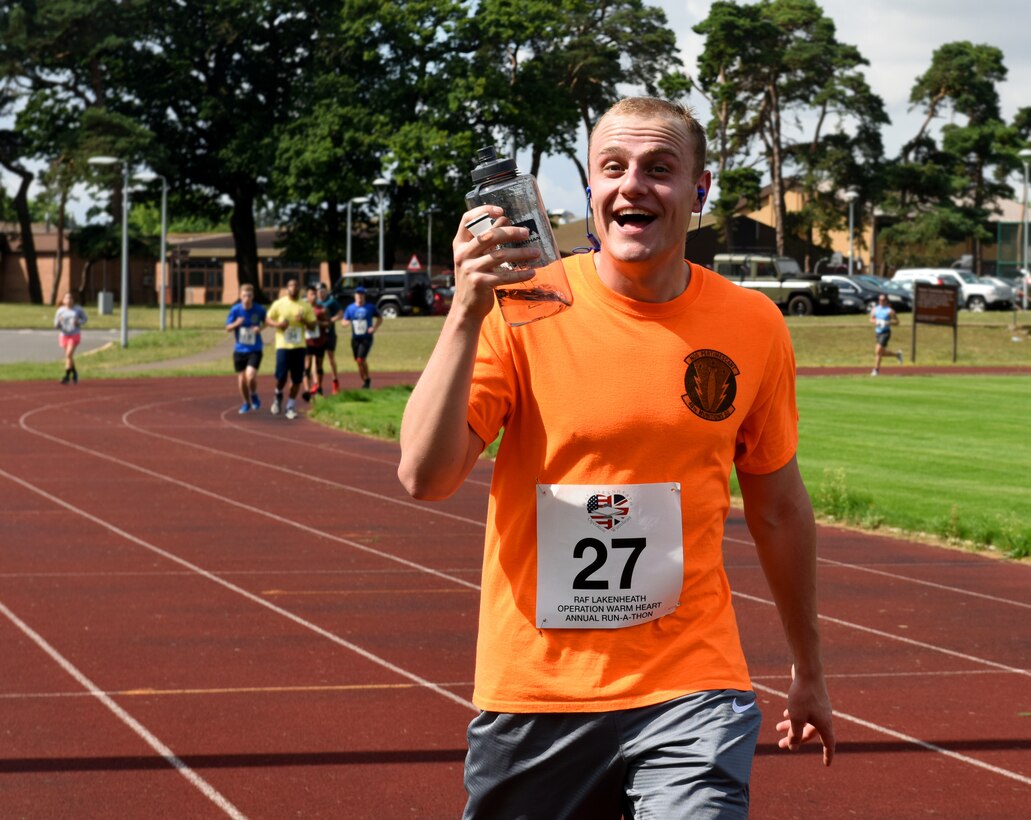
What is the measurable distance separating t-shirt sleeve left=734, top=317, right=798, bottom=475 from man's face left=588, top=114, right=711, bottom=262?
1.12 feet

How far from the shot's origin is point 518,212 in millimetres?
2725

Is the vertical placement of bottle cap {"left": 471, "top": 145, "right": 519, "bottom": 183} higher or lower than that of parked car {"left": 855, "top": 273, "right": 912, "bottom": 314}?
higher

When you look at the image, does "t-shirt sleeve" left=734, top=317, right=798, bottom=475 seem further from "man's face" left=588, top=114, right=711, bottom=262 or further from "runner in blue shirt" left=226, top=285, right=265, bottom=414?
"runner in blue shirt" left=226, top=285, right=265, bottom=414

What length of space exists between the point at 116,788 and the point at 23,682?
1736 mm

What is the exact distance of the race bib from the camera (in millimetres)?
3006

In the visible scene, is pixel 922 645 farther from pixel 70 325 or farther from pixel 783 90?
pixel 783 90

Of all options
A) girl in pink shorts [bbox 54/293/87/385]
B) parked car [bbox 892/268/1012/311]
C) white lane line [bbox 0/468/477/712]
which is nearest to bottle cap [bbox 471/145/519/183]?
white lane line [bbox 0/468/477/712]

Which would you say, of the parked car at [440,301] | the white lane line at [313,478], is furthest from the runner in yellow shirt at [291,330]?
the parked car at [440,301]

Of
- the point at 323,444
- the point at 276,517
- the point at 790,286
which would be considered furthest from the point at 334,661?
the point at 790,286

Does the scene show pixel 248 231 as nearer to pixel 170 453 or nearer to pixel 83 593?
pixel 170 453

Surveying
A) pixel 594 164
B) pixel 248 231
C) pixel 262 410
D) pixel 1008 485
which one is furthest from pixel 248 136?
pixel 594 164

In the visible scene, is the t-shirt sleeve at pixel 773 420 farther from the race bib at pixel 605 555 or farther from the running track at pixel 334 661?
the running track at pixel 334 661

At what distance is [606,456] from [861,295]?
55543mm

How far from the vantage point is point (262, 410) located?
81.6 feet
